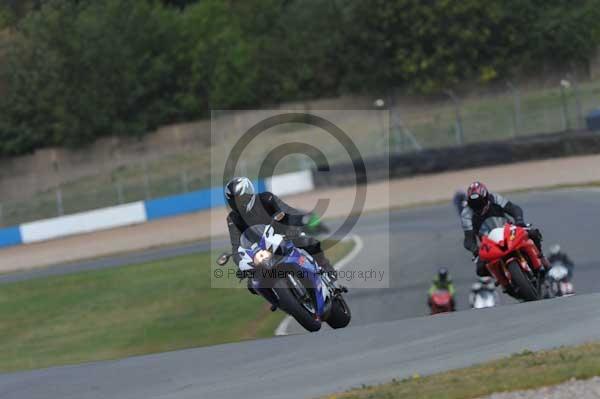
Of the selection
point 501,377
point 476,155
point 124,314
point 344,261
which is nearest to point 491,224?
point 501,377

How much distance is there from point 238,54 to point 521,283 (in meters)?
42.6

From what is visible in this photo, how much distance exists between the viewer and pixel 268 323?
15258mm

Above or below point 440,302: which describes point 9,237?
above

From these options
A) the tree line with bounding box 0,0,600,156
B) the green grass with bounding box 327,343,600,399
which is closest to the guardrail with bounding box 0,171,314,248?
the tree line with bounding box 0,0,600,156

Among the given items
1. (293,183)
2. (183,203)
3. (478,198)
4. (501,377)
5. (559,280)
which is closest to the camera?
(501,377)

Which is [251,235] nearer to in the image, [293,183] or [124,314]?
[124,314]

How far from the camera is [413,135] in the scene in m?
31.5

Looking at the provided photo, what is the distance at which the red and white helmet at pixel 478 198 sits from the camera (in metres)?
10.7

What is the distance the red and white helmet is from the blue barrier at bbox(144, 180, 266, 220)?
21.7 meters

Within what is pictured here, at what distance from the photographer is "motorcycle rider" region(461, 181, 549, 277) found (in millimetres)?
10805

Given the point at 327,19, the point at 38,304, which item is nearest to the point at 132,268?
the point at 38,304

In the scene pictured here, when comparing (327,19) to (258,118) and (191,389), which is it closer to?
(258,118)

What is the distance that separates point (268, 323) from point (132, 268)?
7762 mm

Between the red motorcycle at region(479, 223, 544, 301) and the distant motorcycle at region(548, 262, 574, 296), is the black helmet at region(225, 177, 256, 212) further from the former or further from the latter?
the distant motorcycle at region(548, 262, 574, 296)
